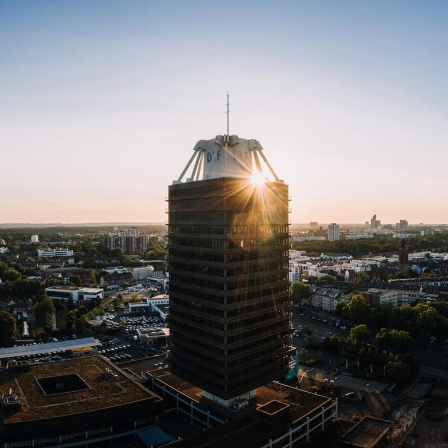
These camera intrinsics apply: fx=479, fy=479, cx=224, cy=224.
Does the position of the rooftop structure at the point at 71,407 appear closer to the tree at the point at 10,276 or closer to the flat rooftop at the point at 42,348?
the flat rooftop at the point at 42,348

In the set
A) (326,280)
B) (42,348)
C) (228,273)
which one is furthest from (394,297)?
(42,348)

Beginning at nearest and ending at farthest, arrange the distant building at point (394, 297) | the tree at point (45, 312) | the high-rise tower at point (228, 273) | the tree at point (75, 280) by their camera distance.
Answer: the high-rise tower at point (228, 273)
the tree at point (45, 312)
the distant building at point (394, 297)
the tree at point (75, 280)

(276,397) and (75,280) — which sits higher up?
(75,280)

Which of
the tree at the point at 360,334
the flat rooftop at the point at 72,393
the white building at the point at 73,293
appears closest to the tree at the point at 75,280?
the white building at the point at 73,293

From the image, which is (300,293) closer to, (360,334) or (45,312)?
(360,334)

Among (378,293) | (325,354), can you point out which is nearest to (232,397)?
(325,354)

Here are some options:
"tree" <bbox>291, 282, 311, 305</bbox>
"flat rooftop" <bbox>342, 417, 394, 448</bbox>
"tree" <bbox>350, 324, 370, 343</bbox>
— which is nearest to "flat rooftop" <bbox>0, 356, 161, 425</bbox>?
"flat rooftop" <bbox>342, 417, 394, 448</bbox>
